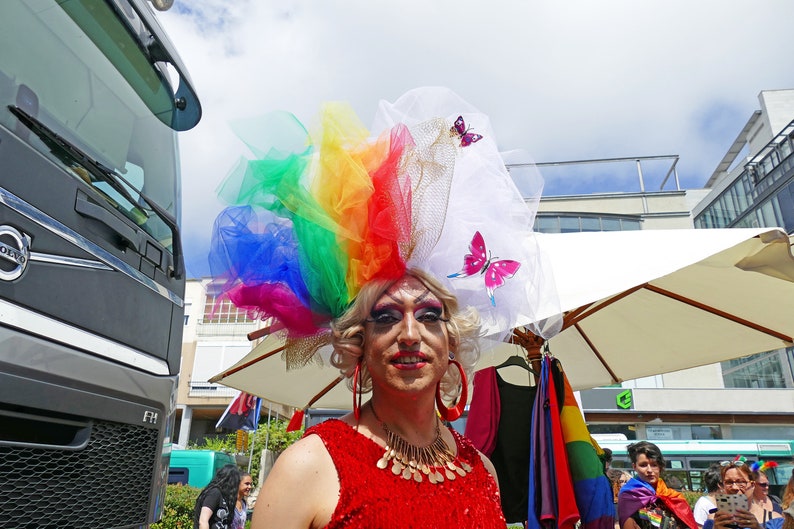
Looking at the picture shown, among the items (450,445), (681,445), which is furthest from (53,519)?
(681,445)

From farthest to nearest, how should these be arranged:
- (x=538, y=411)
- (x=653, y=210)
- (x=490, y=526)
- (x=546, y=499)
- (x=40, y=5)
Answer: (x=653, y=210), (x=538, y=411), (x=546, y=499), (x=40, y=5), (x=490, y=526)

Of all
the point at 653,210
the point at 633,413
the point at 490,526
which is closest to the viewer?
the point at 490,526

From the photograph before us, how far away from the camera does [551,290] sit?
7.28ft

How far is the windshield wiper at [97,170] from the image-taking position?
1828 millimetres

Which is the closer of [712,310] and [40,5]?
[40,5]

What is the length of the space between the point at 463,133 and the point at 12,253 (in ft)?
4.87

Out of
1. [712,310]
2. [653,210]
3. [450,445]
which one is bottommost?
[450,445]

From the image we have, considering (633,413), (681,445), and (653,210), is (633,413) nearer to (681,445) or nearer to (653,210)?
(681,445)

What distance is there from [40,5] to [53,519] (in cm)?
186

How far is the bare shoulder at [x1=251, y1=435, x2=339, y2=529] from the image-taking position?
1291 mm

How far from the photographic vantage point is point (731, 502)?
3.54 m

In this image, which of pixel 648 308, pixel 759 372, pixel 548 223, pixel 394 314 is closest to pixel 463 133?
pixel 394 314

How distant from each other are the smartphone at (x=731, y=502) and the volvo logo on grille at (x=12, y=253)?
4.12 metres

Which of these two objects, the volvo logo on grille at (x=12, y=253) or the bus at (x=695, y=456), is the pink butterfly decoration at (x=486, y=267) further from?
the bus at (x=695, y=456)
